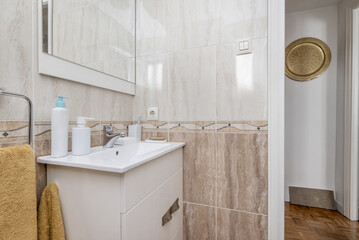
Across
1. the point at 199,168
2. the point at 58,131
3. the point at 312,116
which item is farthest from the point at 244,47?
the point at 312,116

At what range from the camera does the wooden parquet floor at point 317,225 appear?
1470 millimetres

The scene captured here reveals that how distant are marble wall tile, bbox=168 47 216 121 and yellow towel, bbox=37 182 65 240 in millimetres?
760

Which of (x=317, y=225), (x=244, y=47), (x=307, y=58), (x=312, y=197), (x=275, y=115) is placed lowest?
(x=317, y=225)

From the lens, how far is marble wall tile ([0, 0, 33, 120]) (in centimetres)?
58

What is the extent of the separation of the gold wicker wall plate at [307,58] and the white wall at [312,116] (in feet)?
0.20

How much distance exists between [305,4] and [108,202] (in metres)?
2.74

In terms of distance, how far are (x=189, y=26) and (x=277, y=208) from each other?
4.14ft

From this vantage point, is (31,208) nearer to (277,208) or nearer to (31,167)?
(31,167)

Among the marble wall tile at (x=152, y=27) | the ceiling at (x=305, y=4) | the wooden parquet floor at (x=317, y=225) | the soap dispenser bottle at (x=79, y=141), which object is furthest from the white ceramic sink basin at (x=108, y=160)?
the ceiling at (x=305, y=4)

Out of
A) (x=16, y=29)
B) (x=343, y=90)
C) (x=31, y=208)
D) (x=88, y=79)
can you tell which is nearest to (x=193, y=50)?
(x=88, y=79)

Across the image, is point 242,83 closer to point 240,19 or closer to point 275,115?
point 275,115

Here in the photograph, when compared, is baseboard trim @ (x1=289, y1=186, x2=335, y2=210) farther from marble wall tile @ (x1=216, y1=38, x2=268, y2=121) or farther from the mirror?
the mirror

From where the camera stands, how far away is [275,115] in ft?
3.18

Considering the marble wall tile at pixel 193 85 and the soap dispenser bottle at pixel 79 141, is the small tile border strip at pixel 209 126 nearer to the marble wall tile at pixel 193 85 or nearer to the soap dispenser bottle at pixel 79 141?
the marble wall tile at pixel 193 85
